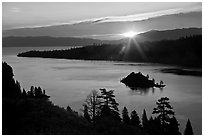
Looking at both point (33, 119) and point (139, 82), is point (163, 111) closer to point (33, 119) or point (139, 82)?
point (33, 119)

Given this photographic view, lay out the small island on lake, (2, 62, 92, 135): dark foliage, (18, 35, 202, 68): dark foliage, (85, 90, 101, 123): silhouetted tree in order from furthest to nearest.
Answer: (18, 35, 202, 68): dark foliage
the small island on lake
(85, 90, 101, 123): silhouetted tree
(2, 62, 92, 135): dark foliage

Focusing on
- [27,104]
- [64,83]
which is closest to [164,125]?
[27,104]

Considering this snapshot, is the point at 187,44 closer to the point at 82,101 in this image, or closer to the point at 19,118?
the point at 82,101

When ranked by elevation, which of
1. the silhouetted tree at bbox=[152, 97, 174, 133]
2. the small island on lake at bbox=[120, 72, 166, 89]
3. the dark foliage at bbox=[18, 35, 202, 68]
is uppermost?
the dark foliage at bbox=[18, 35, 202, 68]

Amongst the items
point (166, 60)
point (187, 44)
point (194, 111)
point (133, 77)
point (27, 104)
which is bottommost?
point (194, 111)

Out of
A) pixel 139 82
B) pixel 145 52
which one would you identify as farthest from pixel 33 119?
pixel 145 52

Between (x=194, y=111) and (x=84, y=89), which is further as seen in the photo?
(x=84, y=89)

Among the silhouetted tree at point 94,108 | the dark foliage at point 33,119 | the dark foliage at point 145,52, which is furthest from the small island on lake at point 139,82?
the dark foliage at point 33,119

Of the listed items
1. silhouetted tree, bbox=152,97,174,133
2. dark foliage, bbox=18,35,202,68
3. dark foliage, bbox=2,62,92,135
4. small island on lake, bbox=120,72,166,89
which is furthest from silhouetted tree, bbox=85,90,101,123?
dark foliage, bbox=18,35,202,68

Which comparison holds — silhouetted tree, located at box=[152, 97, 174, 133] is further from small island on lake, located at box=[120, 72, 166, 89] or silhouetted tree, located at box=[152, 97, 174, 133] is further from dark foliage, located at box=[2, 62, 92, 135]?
small island on lake, located at box=[120, 72, 166, 89]
